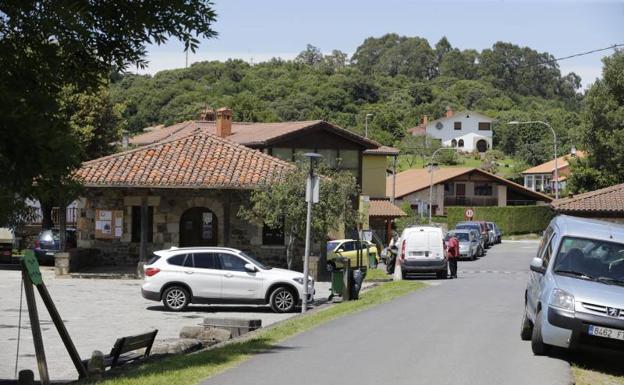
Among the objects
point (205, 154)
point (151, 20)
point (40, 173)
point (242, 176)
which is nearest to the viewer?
point (40, 173)

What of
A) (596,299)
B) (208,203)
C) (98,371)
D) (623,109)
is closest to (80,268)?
(208,203)

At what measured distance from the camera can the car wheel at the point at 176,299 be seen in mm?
23953

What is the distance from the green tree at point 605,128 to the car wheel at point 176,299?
41.4 m

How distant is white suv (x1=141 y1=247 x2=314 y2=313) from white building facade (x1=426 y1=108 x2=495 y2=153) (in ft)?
374

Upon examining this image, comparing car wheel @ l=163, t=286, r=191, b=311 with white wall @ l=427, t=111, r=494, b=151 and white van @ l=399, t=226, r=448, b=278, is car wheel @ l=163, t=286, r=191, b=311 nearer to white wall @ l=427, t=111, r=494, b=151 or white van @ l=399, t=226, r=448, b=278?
white van @ l=399, t=226, r=448, b=278

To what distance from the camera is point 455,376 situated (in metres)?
11.4

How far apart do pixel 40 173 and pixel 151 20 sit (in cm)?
233

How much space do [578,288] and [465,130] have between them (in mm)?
127230

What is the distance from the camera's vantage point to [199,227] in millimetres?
34594

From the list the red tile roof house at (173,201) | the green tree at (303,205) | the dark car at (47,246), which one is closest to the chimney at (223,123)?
the dark car at (47,246)

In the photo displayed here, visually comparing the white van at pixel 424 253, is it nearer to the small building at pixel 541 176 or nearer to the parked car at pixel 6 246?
the parked car at pixel 6 246

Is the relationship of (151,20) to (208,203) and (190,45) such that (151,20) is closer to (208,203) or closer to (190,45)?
(190,45)

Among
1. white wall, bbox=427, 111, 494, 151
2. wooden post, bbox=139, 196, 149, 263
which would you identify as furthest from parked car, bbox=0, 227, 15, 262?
white wall, bbox=427, 111, 494, 151

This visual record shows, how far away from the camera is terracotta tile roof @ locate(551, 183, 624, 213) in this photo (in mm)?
41844
